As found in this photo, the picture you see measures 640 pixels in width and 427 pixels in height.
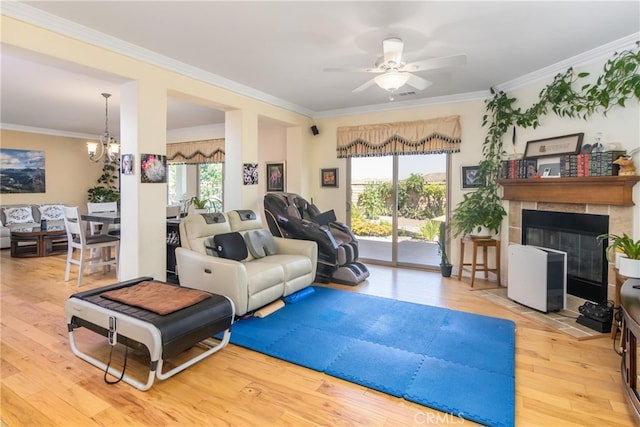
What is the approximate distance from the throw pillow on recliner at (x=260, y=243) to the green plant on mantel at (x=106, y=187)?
598cm

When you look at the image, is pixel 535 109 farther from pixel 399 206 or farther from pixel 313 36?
pixel 313 36

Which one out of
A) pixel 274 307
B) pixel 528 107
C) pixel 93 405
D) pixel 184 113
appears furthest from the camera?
pixel 184 113

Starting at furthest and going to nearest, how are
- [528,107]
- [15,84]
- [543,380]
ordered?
[15,84], [528,107], [543,380]

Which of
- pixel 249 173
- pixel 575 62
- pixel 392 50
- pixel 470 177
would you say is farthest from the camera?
pixel 470 177

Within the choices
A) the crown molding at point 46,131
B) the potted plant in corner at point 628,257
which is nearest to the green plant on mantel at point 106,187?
the crown molding at point 46,131

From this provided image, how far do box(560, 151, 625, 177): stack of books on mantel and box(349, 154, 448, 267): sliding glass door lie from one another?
5.60 feet

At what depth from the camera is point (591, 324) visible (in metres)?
3.05

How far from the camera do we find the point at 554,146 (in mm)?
3814

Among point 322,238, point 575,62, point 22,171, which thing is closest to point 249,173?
point 322,238

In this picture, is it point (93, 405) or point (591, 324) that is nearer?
point (93, 405)

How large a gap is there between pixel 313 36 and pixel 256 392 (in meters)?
2.88

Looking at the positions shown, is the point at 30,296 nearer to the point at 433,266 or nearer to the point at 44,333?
the point at 44,333

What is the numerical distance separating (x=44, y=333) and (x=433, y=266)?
4725 millimetres

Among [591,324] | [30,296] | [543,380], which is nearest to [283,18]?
[543,380]
